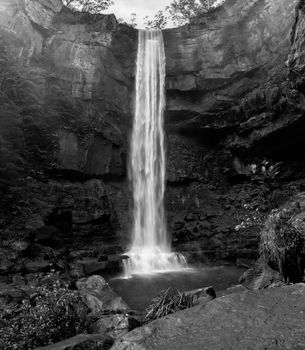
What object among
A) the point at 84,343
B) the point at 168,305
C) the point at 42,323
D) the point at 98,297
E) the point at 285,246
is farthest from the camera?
the point at 98,297

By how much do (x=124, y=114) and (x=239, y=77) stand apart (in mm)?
8863

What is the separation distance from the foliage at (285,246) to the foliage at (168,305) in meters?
2.50

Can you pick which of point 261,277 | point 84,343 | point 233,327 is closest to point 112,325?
point 84,343

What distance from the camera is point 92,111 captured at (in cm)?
2161

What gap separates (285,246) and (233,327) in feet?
16.1

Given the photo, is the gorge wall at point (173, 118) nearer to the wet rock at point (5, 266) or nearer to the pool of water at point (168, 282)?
the pool of water at point (168, 282)

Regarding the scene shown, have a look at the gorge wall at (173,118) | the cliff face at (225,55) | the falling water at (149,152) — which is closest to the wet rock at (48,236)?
the gorge wall at (173,118)

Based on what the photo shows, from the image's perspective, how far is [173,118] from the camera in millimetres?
24406

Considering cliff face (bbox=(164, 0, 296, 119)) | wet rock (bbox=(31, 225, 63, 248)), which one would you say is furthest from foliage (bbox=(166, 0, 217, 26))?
wet rock (bbox=(31, 225, 63, 248))

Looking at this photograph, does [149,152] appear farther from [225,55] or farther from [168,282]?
[168,282]

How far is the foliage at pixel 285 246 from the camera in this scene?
25.1ft


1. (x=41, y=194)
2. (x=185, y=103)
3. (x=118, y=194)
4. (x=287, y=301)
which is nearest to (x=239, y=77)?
(x=185, y=103)

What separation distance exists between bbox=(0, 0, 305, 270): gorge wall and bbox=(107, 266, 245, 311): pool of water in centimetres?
258

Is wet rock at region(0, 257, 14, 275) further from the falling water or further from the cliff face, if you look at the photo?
the cliff face
